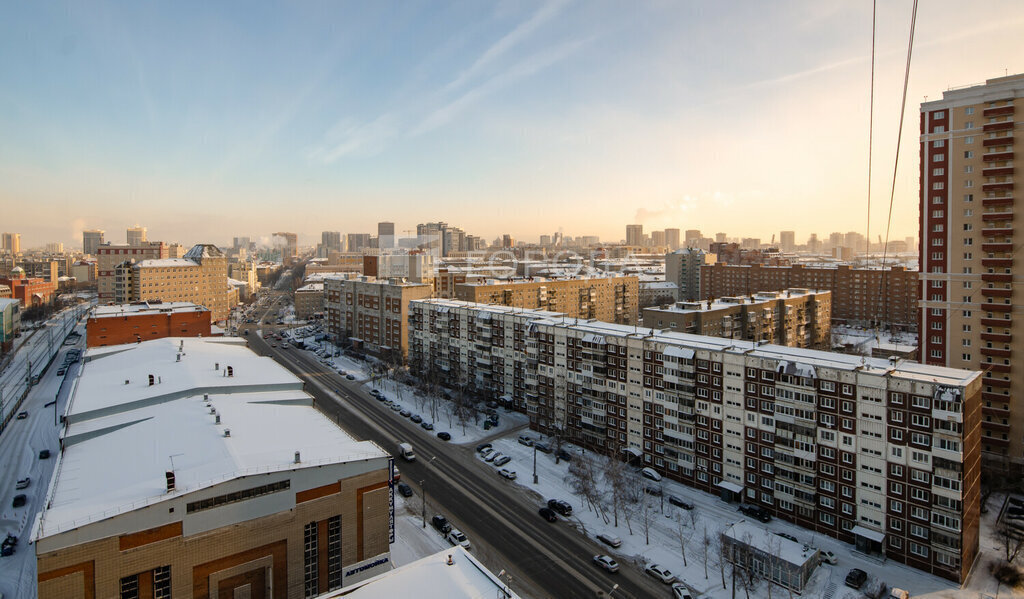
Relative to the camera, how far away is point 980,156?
2755cm

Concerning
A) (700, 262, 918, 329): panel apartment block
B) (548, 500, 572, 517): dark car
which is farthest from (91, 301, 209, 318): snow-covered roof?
(700, 262, 918, 329): panel apartment block

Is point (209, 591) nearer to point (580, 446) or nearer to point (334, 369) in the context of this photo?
point (580, 446)

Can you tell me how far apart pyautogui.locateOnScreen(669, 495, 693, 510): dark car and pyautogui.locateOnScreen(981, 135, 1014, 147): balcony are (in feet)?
81.1

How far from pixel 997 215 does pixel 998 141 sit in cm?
382

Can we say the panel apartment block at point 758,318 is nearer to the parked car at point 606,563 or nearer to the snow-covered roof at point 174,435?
the parked car at point 606,563

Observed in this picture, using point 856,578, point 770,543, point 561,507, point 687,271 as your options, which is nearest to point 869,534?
point 856,578

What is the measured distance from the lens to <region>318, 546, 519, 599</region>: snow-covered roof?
11.5 meters

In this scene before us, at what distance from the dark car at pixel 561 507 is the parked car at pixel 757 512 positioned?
7.12 m

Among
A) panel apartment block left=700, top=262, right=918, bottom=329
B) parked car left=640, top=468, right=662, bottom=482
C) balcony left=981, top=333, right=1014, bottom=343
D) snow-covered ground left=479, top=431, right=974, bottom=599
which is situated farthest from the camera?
panel apartment block left=700, top=262, right=918, bottom=329

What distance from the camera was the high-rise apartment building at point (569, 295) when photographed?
164 ft

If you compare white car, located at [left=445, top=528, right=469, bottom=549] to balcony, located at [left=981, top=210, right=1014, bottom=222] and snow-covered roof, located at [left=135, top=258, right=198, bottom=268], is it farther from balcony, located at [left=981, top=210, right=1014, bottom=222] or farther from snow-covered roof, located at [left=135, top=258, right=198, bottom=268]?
snow-covered roof, located at [left=135, top=258, right=198, bottom=268]

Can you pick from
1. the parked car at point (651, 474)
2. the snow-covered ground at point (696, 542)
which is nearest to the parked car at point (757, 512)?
the snow-covered ground at point (696, 542)

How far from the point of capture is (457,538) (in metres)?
19.6

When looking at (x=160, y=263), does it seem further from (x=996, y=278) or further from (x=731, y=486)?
(x=996, y=278)
